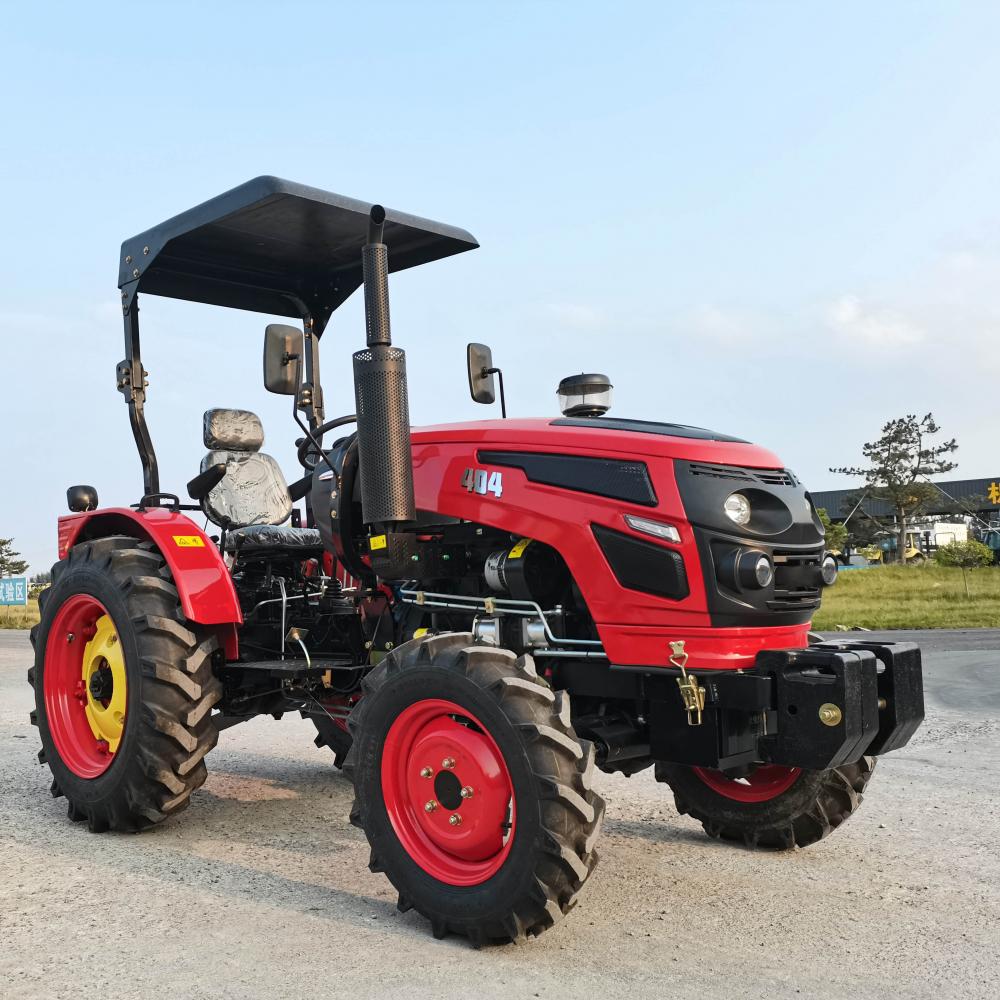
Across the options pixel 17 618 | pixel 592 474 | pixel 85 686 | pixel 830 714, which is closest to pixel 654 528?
pixel 592 474

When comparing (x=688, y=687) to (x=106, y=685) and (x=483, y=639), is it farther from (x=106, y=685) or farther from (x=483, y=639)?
(x=106, y=685)

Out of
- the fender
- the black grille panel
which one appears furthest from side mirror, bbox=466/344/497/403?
the fender

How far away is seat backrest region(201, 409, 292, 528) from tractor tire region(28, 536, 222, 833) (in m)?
0.59

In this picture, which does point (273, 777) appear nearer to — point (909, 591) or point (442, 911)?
point (442, 911)

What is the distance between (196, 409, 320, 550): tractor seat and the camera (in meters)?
5.66

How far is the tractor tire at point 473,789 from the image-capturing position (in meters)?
3.29

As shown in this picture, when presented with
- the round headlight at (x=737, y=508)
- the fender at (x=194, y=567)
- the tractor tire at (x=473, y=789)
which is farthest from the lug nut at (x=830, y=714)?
the fender at (x=194, y=567)

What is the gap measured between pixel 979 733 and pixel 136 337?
240 inches

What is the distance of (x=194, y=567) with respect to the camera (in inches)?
193

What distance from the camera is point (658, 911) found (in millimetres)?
3791

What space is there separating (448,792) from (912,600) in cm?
2261

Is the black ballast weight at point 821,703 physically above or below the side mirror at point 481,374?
below

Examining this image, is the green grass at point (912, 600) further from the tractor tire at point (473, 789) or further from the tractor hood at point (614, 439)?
the tractor tire at point (473, 789)

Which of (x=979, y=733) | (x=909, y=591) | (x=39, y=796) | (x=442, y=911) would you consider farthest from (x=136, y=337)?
(x=909, y=591)
